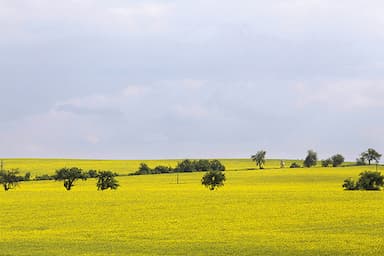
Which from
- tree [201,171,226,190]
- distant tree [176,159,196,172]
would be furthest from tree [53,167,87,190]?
distant tree [176,159,196,172]

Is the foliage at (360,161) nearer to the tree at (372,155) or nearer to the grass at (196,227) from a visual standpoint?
the tree at (372,155)

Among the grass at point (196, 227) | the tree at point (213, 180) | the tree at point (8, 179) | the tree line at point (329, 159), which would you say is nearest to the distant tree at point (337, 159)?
the tree line at point (329, 159)

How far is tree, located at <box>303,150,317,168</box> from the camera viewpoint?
17962 centimetres

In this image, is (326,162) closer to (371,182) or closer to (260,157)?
(260,157)

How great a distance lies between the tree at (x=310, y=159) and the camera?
7072 inches

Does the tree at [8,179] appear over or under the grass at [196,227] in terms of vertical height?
over

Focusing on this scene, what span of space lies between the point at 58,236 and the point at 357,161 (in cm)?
14909

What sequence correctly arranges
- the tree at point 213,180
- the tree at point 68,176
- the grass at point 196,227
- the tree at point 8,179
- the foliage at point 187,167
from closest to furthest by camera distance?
the grass at point 196,227 → the tree at point 213,180 → the tree at point 68,176 → the tree at point 8,179 → the foliage at point 187,167

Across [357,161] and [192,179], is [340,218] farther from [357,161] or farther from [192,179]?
[357,161]

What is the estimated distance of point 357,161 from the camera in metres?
177

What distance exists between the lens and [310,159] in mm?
179750

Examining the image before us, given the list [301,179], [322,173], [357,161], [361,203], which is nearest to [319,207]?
[361,203]

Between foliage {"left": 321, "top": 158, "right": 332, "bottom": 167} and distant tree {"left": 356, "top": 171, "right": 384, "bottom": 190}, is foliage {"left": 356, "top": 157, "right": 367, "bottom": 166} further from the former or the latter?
distant tree {"left": 356, "top": 171, "right": 384, "bottom": 190}

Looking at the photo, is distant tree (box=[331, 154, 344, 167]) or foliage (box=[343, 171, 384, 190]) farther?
distant tree (box=[331, 154, 344, 167])
